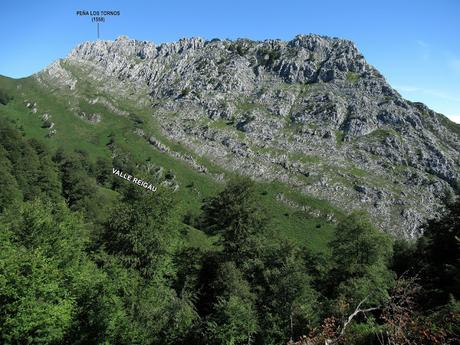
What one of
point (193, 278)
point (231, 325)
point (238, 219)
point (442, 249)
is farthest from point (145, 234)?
point (442, 249)

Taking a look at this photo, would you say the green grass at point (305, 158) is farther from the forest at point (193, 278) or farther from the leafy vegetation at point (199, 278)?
the forest at point (193, 278)

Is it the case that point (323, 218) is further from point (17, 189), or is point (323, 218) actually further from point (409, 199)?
point (17, 189)

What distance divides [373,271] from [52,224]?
140 feet

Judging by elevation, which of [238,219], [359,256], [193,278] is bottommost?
[193,278]

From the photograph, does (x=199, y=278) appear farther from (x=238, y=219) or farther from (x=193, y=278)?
(x=238, y=219)

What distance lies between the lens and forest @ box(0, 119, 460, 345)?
27.9 metres

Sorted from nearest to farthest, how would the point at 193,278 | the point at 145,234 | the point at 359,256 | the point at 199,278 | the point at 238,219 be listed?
the point at 145,234, the point at 193,278, the point at 359,256, the point at 199,278, the point at 238,219

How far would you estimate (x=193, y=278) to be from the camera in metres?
53.3

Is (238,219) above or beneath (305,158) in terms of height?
beneath

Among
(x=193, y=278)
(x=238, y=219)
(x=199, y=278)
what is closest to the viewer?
(x=193, y=278)

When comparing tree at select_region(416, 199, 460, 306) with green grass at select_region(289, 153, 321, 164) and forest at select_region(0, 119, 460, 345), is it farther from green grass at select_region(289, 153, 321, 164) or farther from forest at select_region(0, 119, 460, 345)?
green grass at select_region(289, 153, 321, 164)

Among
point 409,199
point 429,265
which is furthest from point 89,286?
point 409,199

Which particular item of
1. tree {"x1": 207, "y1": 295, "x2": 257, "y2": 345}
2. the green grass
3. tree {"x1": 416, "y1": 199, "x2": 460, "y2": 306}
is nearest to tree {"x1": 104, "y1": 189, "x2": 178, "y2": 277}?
Result: tree {"x1": 207, "y1": 295, "x2": 257, "y2": 345}

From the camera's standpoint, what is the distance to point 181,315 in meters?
34.2
